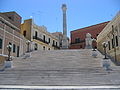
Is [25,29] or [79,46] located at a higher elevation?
[25,29]

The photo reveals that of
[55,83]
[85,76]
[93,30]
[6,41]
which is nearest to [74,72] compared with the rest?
[85,76]

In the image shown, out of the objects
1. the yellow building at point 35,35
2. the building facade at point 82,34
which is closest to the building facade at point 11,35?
the yellow building at point 35,35

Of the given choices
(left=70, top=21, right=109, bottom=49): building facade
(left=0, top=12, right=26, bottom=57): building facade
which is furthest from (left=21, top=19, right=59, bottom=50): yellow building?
(left=70, top=21, right=109, bottom=49): building facade

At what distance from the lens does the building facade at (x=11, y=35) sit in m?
19.4

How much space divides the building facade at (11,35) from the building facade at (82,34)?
16.7 m

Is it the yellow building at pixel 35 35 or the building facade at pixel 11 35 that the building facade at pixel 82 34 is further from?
the building facade at pixel 11 35

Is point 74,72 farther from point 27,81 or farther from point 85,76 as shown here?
point 27,81

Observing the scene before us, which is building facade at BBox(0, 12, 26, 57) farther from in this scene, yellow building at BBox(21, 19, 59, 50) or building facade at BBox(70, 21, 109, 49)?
building facade at BBox(70, 21, 109, 49)

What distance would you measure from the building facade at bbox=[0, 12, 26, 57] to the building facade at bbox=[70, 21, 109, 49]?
16720 millimetres

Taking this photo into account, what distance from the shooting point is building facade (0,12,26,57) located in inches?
762

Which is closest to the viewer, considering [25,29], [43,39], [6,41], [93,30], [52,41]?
[6,41]

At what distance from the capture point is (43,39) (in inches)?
1346

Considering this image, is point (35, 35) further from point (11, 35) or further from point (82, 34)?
point (82, 34)

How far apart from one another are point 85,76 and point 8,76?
569 centimetres
